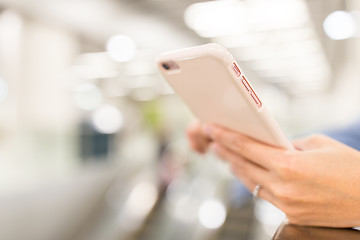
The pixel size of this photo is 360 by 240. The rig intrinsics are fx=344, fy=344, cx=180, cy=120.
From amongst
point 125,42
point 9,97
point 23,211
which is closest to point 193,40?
point 125,42

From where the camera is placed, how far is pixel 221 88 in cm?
59

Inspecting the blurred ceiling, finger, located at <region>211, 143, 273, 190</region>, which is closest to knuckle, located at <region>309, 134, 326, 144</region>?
finger, located at <region>211, 143, 273, 190</region>

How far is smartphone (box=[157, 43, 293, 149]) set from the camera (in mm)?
530

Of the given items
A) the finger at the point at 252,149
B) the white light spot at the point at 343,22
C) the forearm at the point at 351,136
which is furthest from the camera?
the white light spot at the point at 343,22

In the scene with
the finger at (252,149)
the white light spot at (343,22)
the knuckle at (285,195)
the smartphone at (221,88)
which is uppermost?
the white light spot at (343,22)

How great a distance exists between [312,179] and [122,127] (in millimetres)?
9258

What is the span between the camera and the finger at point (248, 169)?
0.67 metres

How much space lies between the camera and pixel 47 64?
696 cm

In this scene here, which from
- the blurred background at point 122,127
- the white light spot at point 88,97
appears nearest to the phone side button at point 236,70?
the blurred background at point 122,127

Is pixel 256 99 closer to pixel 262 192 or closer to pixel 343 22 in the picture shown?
pixel 262 192

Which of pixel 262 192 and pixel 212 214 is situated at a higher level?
pixel 212 214

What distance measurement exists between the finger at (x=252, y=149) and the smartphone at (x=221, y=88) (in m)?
0.01

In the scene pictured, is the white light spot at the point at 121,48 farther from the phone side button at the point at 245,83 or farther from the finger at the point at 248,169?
the phone side button at the point at 245,83

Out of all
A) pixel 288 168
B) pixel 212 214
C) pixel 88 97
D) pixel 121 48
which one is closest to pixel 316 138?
pixel 288 168
